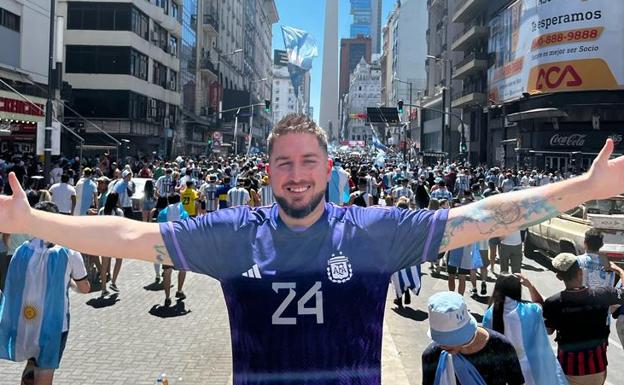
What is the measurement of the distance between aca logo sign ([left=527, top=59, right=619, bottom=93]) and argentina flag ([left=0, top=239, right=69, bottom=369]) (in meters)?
36.1

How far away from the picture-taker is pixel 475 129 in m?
54.2

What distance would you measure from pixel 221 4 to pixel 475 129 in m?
36.5

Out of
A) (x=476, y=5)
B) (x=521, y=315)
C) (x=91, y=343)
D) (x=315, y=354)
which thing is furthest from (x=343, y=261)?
(x=476, y=5)

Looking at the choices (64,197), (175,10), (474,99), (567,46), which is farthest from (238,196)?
(175,10)

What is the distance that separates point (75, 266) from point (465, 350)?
346 cm

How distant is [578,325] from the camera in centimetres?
463

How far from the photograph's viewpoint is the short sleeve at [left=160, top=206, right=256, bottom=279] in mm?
2395

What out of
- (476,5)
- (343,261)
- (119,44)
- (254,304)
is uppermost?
(476,5)

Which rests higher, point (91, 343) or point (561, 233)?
point (561, 233)

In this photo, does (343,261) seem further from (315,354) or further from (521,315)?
(521,315)

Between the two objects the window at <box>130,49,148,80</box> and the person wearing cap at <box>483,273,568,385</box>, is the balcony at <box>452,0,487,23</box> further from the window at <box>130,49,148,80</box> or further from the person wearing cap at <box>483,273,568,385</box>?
the person wearing cap at <box>483,273,568,385</box>

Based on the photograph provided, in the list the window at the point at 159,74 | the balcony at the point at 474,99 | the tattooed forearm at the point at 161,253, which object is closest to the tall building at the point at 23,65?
the window at the point at 159,74

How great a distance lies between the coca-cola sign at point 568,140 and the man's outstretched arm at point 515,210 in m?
36.6

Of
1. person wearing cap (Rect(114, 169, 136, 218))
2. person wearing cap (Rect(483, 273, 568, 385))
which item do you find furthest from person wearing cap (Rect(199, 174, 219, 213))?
person wearing cap (Rect(483, 273, 568, 385))
